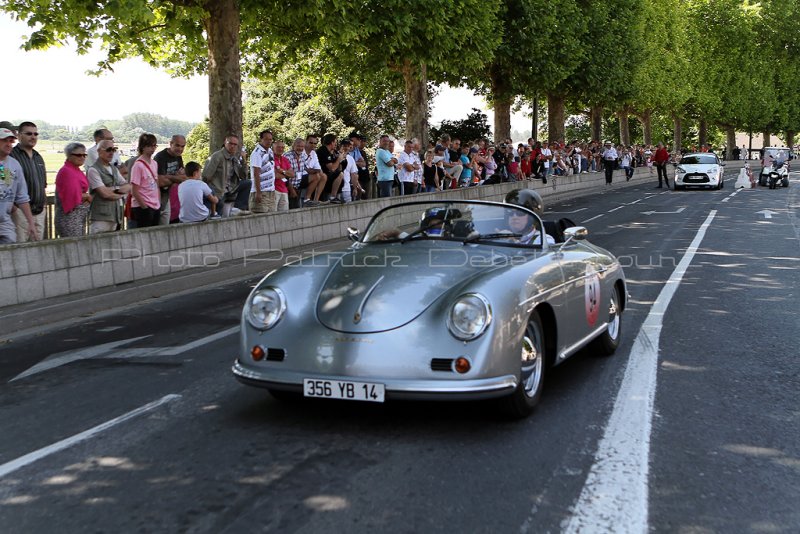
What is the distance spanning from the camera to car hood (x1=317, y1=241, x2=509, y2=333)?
16.3ft

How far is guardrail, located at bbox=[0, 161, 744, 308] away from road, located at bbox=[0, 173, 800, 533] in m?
1.41

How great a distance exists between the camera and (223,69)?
1811 centimetres

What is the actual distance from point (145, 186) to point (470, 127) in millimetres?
32987

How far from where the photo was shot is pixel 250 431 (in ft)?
16.6

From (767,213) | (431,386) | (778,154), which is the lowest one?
(767,213)

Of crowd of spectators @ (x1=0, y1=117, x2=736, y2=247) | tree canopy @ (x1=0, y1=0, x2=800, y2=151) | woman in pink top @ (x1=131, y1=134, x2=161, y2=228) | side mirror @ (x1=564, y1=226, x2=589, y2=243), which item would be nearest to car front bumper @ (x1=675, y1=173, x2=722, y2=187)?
tree canopy @ (x1=0, y1=0, x2=800, y2=151)

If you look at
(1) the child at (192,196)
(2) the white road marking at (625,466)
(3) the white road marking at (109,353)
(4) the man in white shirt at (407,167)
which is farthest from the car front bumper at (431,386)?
(4) the man in white shirt at (407,167)

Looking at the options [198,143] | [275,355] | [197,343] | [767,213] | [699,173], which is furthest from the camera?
[198,143]

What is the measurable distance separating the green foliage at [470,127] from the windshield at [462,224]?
3737 centimetres

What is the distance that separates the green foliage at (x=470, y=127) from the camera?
43.5 metres

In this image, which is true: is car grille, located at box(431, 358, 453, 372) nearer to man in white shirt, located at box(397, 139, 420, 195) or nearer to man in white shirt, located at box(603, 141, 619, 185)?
man in white shirt, located at box(397, 139, 420, 195)

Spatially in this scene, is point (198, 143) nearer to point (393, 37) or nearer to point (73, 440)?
point (393, 37)

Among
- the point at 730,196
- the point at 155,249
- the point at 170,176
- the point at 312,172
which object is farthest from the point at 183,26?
the point at 730,196

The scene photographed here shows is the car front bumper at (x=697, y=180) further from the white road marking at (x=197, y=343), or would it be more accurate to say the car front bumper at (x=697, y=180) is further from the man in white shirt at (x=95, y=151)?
the white road marking at (x=197, y=343)
